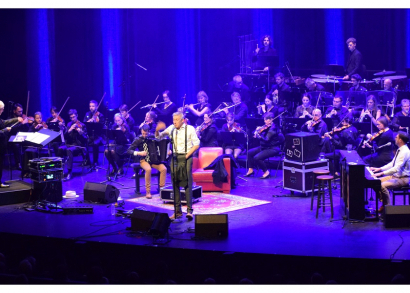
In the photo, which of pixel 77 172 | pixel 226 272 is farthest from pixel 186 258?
pixel 77 172

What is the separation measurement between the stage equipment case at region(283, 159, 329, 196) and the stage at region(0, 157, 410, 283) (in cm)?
25

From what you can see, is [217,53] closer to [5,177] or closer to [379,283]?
[5,177]

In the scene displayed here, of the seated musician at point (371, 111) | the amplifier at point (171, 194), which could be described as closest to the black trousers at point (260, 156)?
the seated musician at point (371, 111)

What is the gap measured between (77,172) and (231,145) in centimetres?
343

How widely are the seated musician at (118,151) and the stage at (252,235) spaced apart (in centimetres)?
237

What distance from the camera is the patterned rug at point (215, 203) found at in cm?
966

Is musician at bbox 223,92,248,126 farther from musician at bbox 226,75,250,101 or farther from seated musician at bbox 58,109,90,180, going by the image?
seated musician at bbox 58,109,90,180

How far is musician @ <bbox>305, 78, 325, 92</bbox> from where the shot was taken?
45.0ft

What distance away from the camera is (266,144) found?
12.4m

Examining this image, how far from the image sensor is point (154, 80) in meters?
16.6

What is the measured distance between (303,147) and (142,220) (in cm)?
348

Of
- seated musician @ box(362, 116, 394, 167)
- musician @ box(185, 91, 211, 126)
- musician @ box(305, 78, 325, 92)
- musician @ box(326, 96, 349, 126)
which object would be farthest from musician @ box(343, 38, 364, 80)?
musician @ box(185, 91, 211, 126)

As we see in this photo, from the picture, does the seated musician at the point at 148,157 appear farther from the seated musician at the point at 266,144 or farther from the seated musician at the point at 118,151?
the seated musician at the point at 266,144

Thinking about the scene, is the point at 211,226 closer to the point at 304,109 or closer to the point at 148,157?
the point at 148,157
